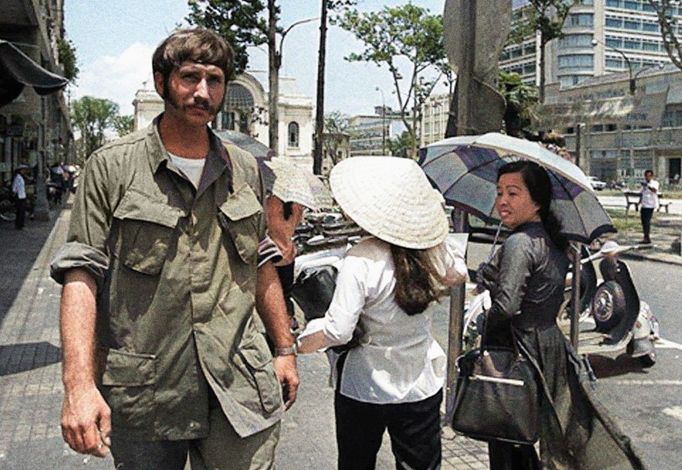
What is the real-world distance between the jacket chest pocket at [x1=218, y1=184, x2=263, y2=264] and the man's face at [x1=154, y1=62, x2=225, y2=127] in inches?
10.5

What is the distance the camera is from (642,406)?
5.56 metres

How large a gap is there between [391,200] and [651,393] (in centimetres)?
402

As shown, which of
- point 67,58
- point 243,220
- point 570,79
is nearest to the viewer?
point 243,220

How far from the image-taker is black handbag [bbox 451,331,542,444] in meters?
3.18

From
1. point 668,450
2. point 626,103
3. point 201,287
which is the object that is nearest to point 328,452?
point 668,450

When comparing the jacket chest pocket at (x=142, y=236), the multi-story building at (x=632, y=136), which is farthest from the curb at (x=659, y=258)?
the multi-story building at (x=632, y=136)

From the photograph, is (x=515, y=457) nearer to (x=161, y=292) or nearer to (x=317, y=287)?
(x=317, y=287)

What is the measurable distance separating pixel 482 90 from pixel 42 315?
613 cm

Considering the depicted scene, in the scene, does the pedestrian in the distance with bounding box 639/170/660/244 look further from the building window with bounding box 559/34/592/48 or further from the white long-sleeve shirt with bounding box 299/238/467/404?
the building window with bounding box 559/34/592/48

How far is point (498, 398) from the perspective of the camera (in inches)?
Result: 126

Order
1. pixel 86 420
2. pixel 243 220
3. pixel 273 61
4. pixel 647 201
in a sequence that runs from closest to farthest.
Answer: pixel 86 420 → pixel 243 220 → pixel 647 201 → pixel 273 61

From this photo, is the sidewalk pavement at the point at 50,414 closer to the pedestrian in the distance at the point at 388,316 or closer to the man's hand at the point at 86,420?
the pedestrian in the distance at the point at 388,316

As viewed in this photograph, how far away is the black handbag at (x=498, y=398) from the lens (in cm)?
318

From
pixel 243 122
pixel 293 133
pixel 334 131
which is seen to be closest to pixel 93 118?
pixel 243 122
